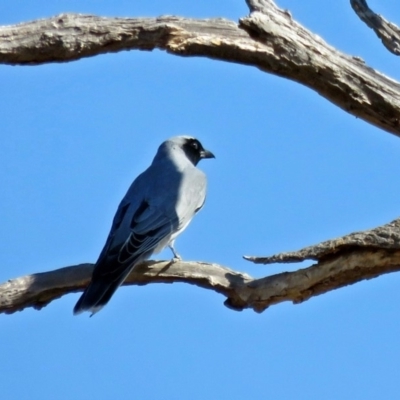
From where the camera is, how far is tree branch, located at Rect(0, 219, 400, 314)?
471 cm

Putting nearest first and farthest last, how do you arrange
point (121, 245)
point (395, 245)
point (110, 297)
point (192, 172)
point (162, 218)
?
point (395, 245) → point (110, 297) → point (121, 245) → point (162, 218) → point (192, 172)

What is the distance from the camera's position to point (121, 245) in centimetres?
586

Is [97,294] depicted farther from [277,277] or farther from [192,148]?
[192,148]

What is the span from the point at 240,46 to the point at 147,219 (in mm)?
1807

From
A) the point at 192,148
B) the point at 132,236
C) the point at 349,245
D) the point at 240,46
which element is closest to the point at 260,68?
the point at 240,46

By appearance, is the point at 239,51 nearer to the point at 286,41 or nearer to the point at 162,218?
the point at 286,41

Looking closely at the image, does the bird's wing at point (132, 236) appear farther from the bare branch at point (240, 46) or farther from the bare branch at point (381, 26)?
the bare branch at point (381, 26)

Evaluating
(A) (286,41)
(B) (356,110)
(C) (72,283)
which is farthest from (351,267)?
(C) (72,283)

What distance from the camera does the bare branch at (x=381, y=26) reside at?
197 inches

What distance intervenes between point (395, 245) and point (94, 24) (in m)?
2.05

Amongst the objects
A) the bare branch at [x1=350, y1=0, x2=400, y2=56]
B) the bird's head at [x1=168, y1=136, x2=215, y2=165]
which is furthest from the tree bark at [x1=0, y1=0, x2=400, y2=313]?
the bird's head at [x1=168, y1=136, x2=215, y2=165]

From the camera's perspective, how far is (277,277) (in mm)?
4887

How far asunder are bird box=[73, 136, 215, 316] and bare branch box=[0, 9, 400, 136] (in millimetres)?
1338

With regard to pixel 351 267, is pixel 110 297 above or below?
above
